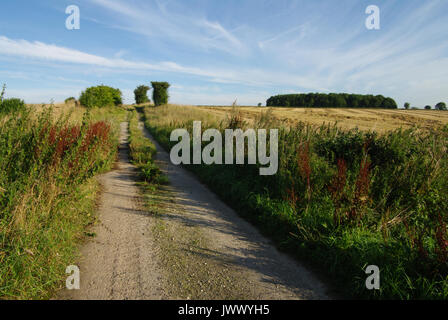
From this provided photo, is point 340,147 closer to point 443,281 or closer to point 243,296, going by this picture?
point 443,281

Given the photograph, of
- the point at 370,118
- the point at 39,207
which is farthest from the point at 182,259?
the point at 370,118

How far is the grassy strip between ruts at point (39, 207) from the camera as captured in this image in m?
2.93

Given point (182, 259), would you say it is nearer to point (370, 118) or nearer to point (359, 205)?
point (359, 205)

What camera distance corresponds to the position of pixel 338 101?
179 ft

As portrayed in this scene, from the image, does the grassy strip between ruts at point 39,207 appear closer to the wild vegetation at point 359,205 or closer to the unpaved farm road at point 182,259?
the unpaved farm road at point 182,259

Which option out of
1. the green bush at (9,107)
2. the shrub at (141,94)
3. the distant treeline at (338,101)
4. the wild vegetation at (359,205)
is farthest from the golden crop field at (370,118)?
the shrub at (141,94)

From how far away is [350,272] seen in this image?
3482 millimetres

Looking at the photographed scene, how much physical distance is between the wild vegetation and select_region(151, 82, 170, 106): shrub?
40973 mm

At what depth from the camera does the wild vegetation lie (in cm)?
328

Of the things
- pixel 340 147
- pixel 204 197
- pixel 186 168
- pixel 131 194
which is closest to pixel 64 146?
pixel 131 194

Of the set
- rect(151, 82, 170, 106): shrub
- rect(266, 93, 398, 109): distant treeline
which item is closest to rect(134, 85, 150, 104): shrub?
rect(151, 82, 170, 106): shrub

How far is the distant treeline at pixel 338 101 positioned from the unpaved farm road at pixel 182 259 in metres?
55.8

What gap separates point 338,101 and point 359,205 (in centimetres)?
5630

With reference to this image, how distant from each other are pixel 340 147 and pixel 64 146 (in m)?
6.71
